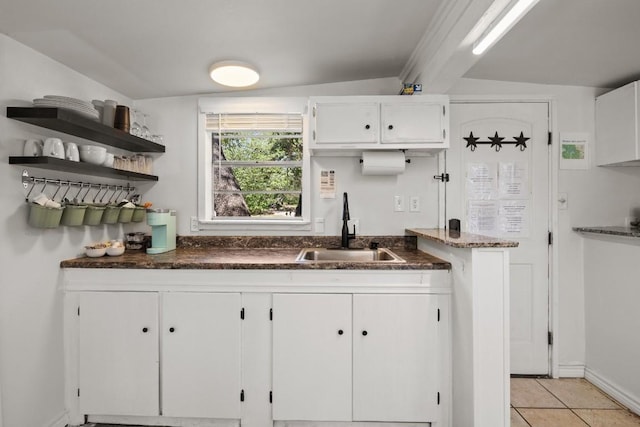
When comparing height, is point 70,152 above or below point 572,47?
below

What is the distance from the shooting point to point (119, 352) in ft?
6.16

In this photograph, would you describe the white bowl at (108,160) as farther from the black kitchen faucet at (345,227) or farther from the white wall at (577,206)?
the white wall at (577,206)

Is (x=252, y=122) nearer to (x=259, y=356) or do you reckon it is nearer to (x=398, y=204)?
(x=398, y=204)

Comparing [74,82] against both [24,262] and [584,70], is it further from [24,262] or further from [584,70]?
[584,70]

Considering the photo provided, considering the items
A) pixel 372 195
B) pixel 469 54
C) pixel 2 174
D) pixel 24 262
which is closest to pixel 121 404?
pixel 24 262

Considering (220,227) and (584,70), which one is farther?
(220,227)

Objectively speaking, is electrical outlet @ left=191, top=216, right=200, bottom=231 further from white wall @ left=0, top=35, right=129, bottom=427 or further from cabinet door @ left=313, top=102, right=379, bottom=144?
cabinet door @ left=313, top=102, right=379, bottom=144

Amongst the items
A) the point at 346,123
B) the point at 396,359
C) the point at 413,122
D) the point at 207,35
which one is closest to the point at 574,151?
the point at 413,122

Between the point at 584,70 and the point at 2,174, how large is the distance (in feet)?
12.0

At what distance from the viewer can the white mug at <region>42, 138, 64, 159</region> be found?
1.67 meters

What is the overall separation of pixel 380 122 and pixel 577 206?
5.72ft

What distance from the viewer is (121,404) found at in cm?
188

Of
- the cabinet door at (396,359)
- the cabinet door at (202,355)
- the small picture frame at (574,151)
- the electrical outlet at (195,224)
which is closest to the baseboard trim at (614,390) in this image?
the cabinet door at (396,359)

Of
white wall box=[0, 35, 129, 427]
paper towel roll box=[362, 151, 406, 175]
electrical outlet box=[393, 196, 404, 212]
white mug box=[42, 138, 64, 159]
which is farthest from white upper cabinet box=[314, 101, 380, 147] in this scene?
white wall box=[0, 35, 129, 427]
